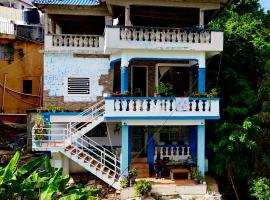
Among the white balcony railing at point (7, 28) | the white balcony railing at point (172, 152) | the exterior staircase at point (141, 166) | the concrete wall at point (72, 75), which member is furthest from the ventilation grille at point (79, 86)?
the white balcony railing at point (7, 28)

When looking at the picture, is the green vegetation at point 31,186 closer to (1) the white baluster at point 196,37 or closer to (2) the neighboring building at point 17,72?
(1) the white baluster at point 196,37

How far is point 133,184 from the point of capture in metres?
16.0

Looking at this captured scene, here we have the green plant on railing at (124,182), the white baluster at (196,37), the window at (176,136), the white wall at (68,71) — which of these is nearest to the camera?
the green plant on railing at (124,182)

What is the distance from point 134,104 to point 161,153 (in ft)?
8.85

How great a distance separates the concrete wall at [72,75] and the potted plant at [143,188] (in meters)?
5.20

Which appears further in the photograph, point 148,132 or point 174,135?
point 174,135

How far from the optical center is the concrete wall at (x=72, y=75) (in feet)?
61.3

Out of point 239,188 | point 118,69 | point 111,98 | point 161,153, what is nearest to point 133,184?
point 161,153

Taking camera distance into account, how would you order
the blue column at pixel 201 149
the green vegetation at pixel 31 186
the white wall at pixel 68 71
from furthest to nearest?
the white wall at pixel 68 71 < the blue column at pixel 201 149 < the green vegetation at pixel 31 186

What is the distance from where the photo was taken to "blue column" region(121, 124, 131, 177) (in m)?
16.5

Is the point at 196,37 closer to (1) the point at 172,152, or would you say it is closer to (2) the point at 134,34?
(2) the point at 134,34

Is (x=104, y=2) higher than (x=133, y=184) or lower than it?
higher

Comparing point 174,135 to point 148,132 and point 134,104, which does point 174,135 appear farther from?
point 134,104

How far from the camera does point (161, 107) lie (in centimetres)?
1656
